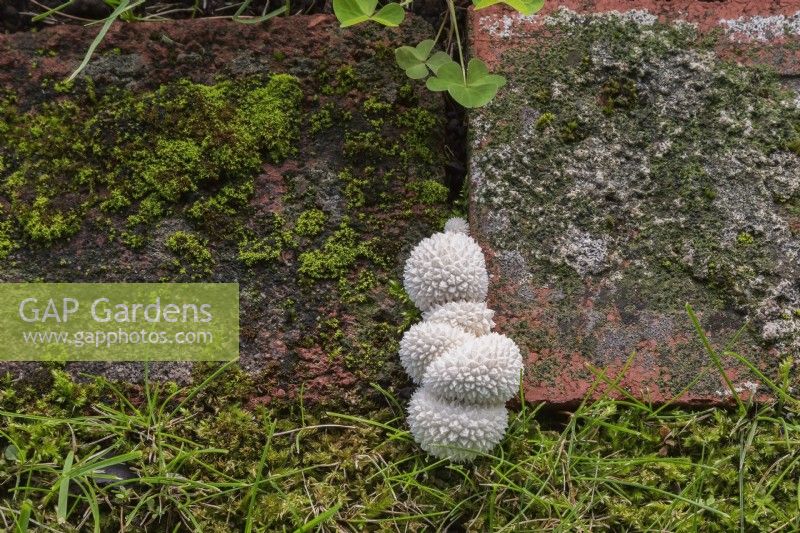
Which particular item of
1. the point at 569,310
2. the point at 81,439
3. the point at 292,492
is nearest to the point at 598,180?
the point at 569,310

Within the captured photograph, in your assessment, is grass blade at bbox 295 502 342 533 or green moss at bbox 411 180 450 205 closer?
grass blade at bbox 295 502 342 533

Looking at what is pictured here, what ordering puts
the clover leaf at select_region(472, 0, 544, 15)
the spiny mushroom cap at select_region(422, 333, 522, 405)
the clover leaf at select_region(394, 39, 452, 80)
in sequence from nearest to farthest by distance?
the spiny mushroom cap at select_region(422, 333, 522, 405) < the clover leaf at select_region(472, 0, 544, 15) < the clover leaf at select_region(394, 39, 452, 80)

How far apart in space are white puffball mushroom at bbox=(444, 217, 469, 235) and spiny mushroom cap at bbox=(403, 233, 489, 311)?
69 millimetres

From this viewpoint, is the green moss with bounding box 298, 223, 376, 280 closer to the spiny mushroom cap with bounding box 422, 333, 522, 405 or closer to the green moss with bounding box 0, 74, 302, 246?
the green moss with bounding box 0, 74, 302, 246

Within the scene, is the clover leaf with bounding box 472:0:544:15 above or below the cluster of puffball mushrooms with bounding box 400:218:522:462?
above

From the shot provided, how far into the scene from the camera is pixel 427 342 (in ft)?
4.92

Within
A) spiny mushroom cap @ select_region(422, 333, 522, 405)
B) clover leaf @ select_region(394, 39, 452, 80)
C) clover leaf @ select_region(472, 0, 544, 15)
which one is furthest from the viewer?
clover leaf @ select_region(394, 39, 452, 80)

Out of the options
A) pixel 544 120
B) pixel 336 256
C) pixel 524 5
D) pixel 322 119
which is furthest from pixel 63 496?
pixel 524 5

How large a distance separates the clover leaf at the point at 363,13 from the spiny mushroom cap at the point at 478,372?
73 centimetres

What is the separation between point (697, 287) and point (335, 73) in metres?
0.95

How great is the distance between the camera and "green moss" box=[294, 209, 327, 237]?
5.48 ft

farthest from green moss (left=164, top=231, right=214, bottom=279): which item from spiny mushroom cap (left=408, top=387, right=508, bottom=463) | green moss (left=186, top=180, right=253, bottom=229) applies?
spiny mushroom cap (left=408, top=387, right=508, bottom=463)

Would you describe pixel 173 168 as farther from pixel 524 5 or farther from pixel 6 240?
pixel 524 5

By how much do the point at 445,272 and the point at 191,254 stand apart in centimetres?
58
